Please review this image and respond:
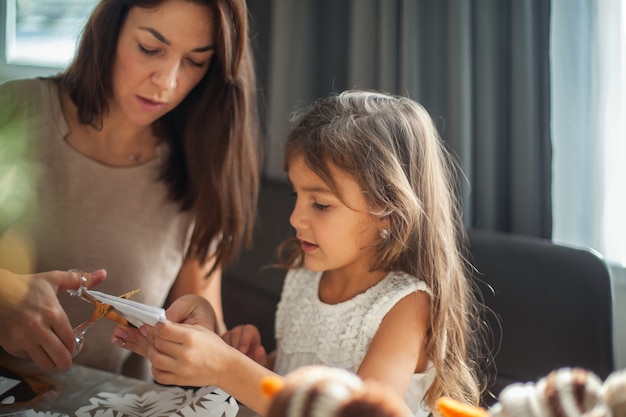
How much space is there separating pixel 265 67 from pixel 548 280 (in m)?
1.24

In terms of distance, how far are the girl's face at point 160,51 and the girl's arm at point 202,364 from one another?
50 cm

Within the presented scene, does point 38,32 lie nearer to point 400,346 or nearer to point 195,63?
point 195,63

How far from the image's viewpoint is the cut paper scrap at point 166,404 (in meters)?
0.91

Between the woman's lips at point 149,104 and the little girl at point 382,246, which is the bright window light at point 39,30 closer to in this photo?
the woman's lips at point 149,104

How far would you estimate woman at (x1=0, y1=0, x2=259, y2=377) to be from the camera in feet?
3.88

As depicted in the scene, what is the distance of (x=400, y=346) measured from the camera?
1000mm

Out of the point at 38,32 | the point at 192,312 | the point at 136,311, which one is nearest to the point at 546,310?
the point at 192,312

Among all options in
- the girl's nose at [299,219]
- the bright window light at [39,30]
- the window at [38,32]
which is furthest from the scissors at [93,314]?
the bright window light at [39,30]

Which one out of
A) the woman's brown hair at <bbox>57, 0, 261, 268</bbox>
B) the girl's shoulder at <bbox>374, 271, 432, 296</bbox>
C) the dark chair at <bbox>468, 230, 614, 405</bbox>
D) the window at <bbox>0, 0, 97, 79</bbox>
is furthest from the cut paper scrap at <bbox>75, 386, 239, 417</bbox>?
the window at <bbox>0, 0, 97, 79</bbox>

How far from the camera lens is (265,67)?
7.18 feet

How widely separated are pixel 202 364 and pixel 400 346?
12.0 inches

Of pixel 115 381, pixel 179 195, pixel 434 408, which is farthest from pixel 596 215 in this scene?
pixel 115 381

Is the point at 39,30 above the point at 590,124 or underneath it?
above

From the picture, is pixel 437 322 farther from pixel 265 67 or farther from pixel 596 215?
pixel 265 67
